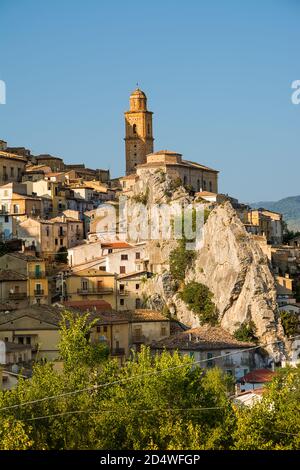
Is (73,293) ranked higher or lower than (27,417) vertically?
higher

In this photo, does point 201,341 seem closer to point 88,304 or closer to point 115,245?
point 88,304

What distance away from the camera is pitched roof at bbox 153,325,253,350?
90.6 m

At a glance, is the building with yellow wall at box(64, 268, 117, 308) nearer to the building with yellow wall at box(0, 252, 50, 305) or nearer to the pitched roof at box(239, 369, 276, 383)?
the building with yellow wall at box(0, 252, 50, 305)

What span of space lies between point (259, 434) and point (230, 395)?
83.3ft

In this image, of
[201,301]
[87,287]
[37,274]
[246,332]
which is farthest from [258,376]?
[37,274]

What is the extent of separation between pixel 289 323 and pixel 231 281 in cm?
420

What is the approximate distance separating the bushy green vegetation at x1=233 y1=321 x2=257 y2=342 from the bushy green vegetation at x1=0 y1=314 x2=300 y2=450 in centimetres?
2849

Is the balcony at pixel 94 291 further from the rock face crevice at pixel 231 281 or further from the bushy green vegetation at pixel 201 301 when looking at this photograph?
the bushy green vegetation at pixel 201 301

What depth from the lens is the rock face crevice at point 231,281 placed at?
321 ft

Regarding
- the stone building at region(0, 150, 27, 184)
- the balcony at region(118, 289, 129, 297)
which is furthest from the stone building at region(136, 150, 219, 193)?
the balcony at region(118, 289, 129, 297)

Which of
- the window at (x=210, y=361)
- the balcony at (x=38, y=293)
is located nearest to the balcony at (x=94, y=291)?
the balcony at (x=38, y=293)
